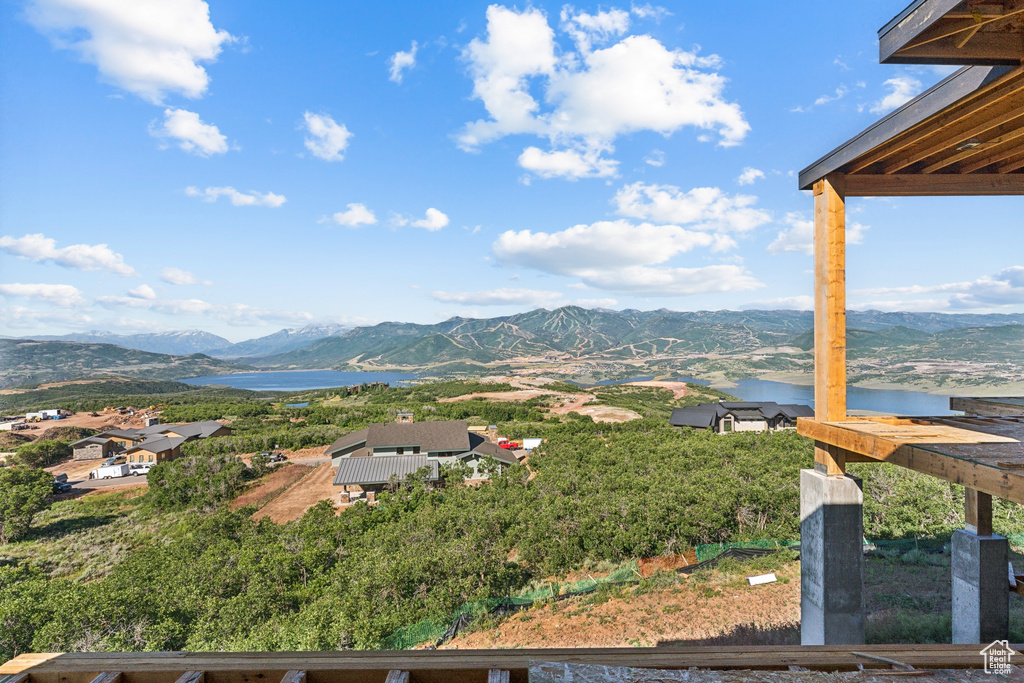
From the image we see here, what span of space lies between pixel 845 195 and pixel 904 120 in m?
0.75

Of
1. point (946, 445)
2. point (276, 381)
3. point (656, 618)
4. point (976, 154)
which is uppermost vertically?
point (976, 154)

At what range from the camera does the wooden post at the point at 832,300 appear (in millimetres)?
3221

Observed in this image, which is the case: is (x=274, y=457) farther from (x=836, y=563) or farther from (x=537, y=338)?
(x=537, y=338)

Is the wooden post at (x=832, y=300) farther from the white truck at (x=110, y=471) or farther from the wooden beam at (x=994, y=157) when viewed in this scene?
the white truck at (x=110, y=471)

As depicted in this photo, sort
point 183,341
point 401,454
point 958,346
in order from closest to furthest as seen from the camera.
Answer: point 401,454
point 958,346
point 183,341

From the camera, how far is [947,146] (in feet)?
9.22

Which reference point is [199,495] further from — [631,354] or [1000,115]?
[631,354]

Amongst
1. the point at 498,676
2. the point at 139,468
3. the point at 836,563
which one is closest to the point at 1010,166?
the point at 836,563

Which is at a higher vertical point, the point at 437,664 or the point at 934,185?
the point at 934,185

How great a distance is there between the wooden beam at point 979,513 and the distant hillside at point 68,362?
1630 centimetres

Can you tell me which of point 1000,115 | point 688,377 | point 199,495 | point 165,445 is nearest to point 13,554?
point 199,495

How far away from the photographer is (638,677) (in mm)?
1078

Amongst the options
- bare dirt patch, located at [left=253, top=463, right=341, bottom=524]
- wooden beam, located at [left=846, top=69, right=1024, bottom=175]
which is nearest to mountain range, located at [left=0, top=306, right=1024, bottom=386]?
bare dirt patch, located at [left=253, top=463, right=341, bottom=524]

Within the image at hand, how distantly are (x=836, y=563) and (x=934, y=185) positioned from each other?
324cm
